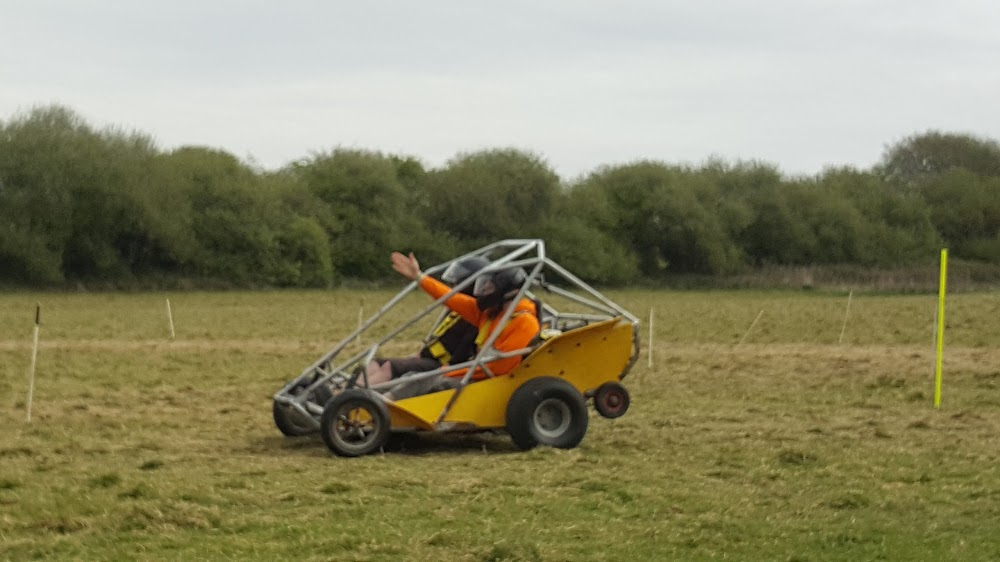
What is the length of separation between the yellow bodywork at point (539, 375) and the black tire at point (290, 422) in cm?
132

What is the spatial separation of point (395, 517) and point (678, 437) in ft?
16.9

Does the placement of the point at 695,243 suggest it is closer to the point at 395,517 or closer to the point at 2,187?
the point at 2,187

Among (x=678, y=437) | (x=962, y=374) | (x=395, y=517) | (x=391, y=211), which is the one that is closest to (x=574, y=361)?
(x=678, y=437)

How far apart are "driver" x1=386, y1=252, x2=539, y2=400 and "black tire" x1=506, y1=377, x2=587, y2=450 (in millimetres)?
397

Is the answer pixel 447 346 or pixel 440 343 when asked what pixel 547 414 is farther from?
pixel 440 343

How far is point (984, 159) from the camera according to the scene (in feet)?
305

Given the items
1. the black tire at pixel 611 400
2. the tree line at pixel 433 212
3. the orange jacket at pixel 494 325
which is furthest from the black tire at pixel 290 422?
the tree line at pixel 433 212

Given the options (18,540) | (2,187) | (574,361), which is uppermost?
(2,187)

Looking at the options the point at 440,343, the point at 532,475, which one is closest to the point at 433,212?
the point at 440,343

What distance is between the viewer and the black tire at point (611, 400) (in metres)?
12.7

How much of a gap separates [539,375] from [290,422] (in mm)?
2599

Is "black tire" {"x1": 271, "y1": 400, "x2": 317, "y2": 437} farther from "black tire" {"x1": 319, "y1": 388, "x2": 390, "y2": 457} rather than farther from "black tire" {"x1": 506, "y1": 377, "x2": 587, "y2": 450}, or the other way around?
"black tire" {"x1": 506, "y1": 377, "x2": 587, "y2": 450}

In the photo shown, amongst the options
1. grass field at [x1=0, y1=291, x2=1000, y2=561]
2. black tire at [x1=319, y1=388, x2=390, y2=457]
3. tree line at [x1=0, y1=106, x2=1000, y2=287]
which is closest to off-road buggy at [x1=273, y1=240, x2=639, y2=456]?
black tire at [x1=319, y1=388, x2=390, y2=457]

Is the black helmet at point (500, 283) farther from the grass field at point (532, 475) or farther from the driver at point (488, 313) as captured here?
the grass field at point (532, 475)
